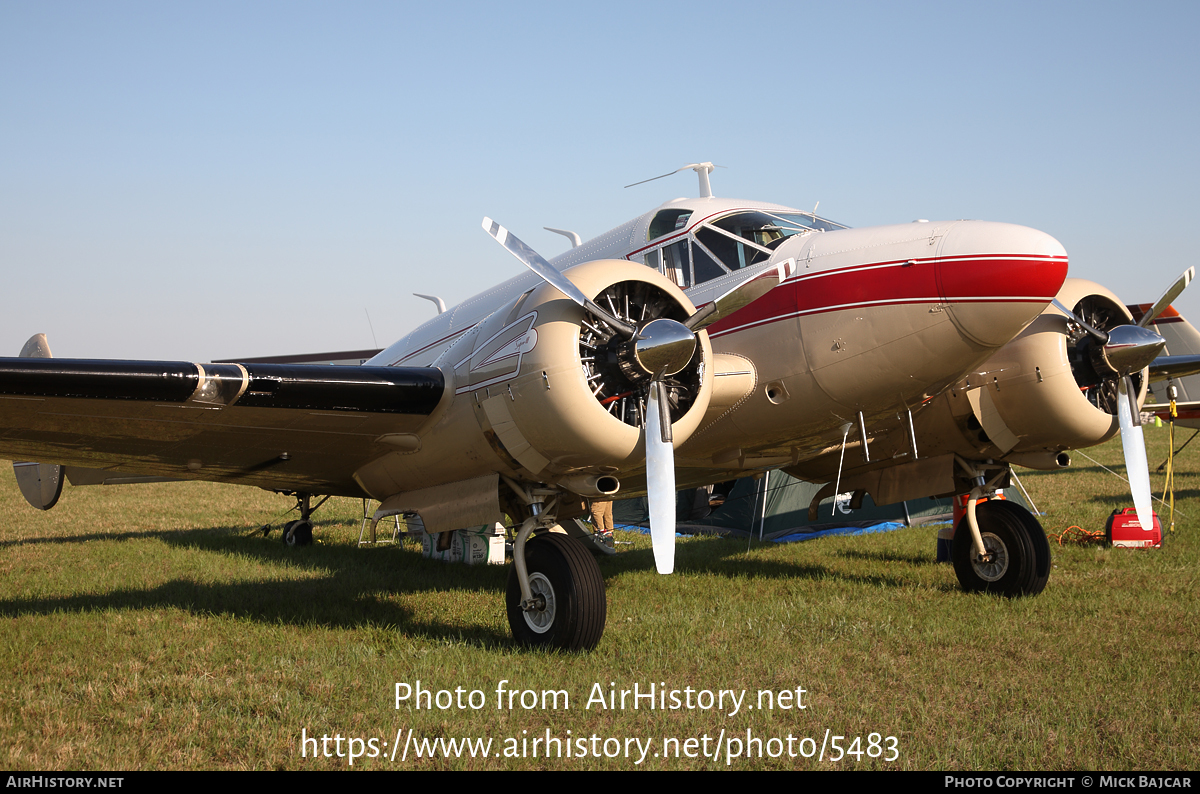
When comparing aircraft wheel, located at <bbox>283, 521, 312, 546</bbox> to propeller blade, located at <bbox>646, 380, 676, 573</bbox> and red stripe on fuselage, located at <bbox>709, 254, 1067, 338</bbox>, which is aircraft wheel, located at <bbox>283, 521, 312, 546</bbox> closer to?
propeller blade, located at <bbox>646, 380, 676, 573</bbox>

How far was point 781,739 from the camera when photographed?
15.0 ft

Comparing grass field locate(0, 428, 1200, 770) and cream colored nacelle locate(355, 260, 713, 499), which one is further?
cream colored nacelle locate(355, 260, 713, 499)

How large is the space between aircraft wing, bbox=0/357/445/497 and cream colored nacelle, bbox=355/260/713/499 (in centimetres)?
59

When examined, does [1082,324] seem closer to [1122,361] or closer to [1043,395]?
[1122,361]

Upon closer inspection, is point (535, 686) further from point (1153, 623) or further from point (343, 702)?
point (1153, 623)

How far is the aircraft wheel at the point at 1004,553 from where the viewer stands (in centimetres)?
817

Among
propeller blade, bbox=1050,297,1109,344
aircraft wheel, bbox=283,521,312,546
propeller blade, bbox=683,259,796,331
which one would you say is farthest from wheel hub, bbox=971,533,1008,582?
aircraft wheel, bbox=283,521,312,546

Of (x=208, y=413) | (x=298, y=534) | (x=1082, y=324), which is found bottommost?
(x=298, y=534)

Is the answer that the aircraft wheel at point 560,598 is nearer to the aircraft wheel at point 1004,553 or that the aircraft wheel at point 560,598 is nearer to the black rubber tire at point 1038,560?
the aircraft wheel at point 1004,553

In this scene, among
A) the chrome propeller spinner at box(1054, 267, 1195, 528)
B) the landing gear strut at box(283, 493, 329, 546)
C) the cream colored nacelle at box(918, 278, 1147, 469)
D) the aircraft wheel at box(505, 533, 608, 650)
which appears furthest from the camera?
the landing gear strut at box(283, 493, 329, 546)

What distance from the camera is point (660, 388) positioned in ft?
19.5

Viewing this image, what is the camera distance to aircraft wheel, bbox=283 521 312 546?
43.8 ft

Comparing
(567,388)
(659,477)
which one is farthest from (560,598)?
(567,388)

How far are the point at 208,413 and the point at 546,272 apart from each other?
2813 millimetres
